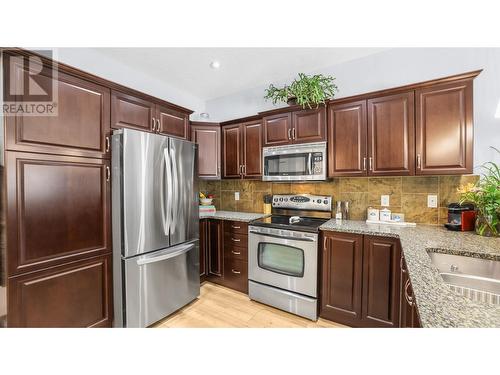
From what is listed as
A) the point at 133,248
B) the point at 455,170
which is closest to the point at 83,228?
the point at 133,248

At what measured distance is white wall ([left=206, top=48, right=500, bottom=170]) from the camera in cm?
177

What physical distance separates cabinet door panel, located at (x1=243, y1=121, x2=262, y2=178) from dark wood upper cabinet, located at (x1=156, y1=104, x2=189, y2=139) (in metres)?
0.78

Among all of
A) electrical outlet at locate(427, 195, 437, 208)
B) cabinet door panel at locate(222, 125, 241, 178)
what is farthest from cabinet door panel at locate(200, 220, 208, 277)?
electrical outlet at locate(427, 195, 437, 208)

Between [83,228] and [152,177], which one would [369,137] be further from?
[83,228]

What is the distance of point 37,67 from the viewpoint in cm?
138

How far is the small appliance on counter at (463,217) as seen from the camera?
1717mm

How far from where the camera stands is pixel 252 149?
2.73 m

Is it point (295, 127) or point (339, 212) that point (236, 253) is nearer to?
point (339, 212)

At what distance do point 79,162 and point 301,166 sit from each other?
→ 206 centimetres

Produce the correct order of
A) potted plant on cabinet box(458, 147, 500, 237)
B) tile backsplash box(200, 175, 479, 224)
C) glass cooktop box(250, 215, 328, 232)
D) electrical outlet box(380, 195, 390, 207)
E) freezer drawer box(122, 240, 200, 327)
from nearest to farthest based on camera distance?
potted plant on cabinet box(458, 147, 500, 237) < freezer drawer box(122, 240, 200, 327) < tile backsplash box(200, 175, 479, 224) < glass cooktop box(250, 215, 328, 232) < electrical outlet box(380, 195, 390, 207)

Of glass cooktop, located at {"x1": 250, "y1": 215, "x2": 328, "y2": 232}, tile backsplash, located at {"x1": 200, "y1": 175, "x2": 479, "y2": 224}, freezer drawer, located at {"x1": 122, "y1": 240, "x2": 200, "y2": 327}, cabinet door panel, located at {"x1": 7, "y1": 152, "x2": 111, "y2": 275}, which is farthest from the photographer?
glass cooktop, located at {"x1": 250, "y1": 215, "x2": 328, "y2": 232}

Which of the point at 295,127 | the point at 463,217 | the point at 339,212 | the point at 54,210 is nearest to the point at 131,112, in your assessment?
the point at 54,210

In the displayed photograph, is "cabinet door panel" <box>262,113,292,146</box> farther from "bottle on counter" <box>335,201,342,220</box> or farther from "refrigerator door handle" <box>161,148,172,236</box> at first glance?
"refrigerator door handle" <box>161,148,172,236</box>

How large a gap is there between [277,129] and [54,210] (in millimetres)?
2213
